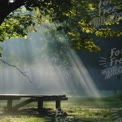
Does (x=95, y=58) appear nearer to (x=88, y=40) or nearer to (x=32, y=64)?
(x=32, y=64)

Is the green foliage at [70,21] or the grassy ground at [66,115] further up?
the green foliage at [70,21]

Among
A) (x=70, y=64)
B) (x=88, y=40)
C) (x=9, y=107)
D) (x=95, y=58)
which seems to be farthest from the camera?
(x=70, y=64)

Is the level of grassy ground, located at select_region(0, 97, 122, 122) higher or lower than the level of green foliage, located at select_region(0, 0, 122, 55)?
lower

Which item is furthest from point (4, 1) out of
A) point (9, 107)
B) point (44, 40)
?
point (44, 40)

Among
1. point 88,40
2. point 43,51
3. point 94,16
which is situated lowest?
point 88,40

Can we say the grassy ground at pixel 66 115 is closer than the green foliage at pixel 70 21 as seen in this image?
No

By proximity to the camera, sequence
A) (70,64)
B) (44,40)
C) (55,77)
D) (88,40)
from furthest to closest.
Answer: (55,77), (44,40), (70,64), (88,40)

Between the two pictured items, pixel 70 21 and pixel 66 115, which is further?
pixel 66 115

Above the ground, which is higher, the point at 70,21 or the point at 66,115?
the point at 70,21

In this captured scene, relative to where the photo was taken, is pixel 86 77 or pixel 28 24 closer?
pixel 28 24

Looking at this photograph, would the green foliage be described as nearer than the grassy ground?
Yes

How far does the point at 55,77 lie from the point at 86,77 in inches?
853

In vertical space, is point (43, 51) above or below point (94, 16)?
above

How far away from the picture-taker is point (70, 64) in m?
73.6
